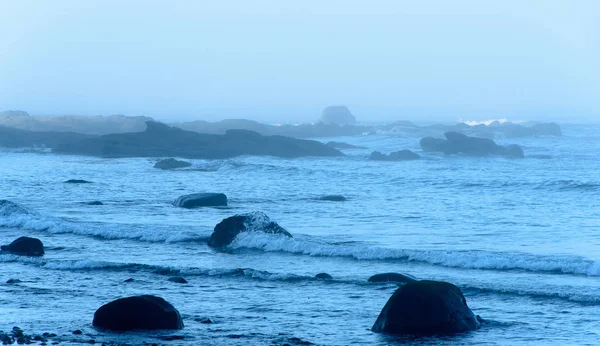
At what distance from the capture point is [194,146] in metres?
69.4

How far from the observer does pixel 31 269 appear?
17047mm

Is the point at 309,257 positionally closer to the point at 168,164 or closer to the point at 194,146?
the point at 168,164

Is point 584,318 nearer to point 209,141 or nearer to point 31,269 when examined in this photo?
point 31,269

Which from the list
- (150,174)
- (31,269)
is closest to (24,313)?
(31,269)

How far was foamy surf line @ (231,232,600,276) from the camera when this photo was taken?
1708 cm

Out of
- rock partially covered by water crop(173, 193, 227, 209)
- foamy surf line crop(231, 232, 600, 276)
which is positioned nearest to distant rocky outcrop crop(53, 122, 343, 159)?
rock partially covered by water crop(173, 193, 227, 209)

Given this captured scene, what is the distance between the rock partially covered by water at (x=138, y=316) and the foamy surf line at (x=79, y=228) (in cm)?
932

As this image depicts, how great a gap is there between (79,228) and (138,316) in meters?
12.0

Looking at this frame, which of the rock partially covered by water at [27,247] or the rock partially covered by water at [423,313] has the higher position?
the rock partially covered by water at [423,313]

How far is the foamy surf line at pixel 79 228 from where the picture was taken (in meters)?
21.8

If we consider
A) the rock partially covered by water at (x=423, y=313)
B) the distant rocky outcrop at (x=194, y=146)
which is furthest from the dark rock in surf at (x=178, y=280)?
the distant rocky outcrop at (x=194, y=146)

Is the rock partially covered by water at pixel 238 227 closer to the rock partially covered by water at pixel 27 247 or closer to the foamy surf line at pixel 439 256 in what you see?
the foamy surf line at pixel 439 256

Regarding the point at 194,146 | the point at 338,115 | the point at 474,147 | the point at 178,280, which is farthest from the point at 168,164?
the point at 338,115

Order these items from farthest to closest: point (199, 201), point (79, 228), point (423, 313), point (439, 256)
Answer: point (199, 201)
point (79, 228)
point (439, 256)
point (423, 313)
